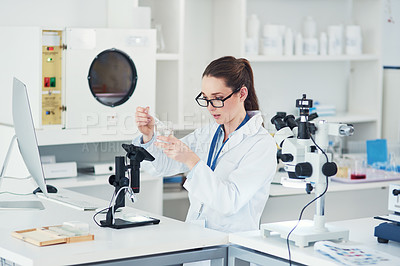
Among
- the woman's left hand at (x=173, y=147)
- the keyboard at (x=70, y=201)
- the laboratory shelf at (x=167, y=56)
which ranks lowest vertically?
the keyboard at (x=70, y=201)

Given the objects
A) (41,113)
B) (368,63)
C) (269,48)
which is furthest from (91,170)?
(368,63)

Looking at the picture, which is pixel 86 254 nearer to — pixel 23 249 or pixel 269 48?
pixel 23 249

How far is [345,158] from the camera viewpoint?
479 cm

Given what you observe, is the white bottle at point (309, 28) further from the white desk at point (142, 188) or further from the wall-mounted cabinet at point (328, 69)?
the white desk at point (142, 188)

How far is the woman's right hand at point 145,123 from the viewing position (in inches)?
112

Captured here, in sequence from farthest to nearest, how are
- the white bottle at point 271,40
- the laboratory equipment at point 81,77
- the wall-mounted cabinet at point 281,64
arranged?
the white bottle at point 271,40
the wall-mounted cabinet at point 281,64
the laboratory equipment at point 81,77

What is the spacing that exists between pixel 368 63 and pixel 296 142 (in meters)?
3.19

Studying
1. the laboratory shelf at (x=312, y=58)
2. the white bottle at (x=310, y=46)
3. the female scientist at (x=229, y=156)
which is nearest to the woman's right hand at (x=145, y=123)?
the female scientist at (x=229, y=156)

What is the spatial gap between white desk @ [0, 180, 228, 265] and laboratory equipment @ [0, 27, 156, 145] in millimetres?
1183

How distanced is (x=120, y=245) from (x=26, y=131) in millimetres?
751

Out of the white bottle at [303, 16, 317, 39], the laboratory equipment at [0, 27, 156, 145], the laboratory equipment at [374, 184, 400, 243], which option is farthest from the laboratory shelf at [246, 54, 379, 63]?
the laboratory equipment at [374, 184, 400, 243]

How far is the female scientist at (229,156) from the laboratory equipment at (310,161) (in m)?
0.32

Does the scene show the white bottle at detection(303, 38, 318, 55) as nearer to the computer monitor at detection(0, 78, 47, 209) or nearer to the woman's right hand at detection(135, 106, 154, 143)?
the woman's right hand at detection(135, 106, 154, 143)

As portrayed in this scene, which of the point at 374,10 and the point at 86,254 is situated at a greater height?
the point at 374,10
